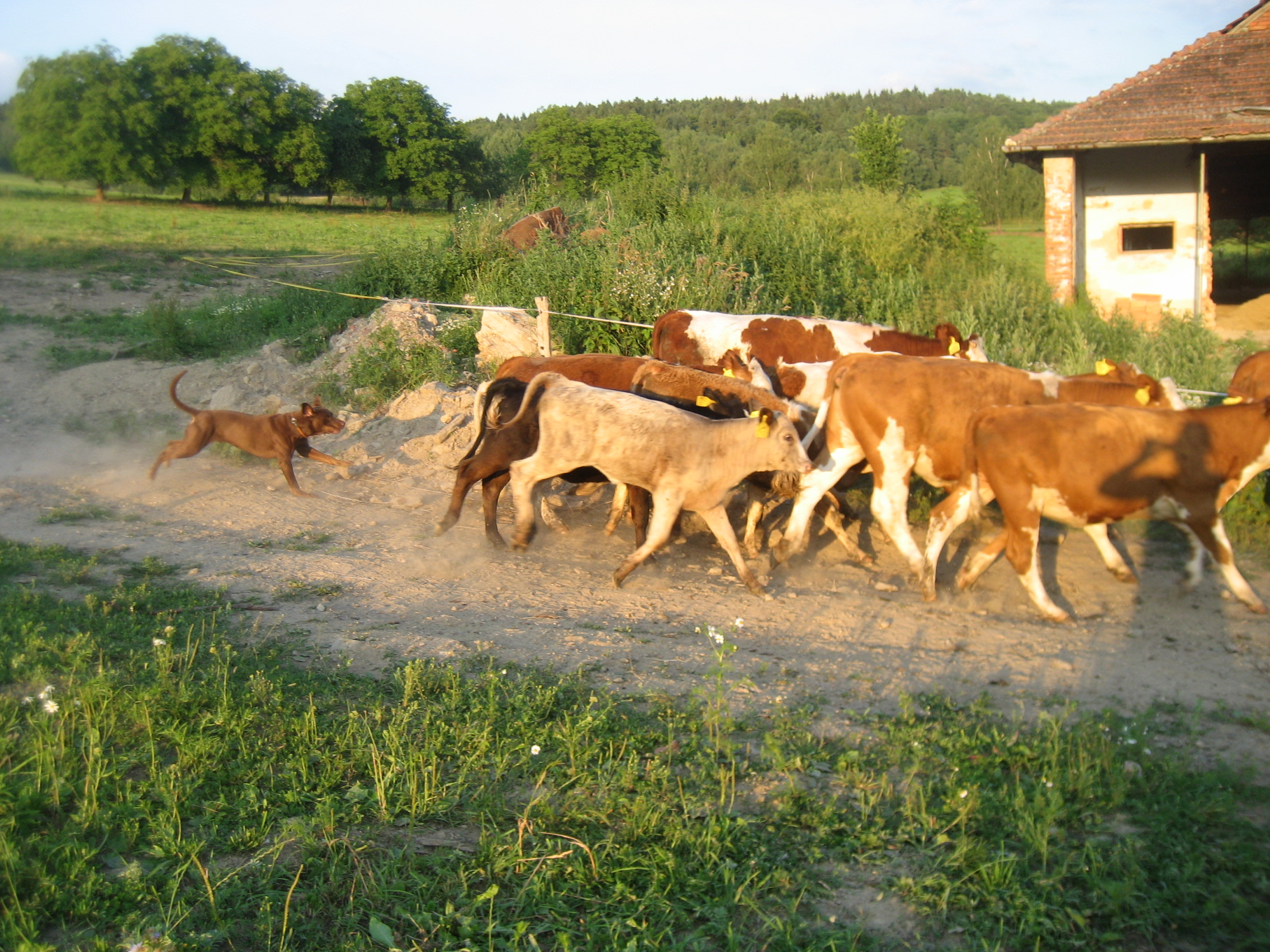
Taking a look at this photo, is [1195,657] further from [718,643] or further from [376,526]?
[376,526]

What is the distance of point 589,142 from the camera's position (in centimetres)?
5769

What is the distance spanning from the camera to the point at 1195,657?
20.0 ft

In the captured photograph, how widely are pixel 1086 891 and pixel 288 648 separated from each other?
4.30m

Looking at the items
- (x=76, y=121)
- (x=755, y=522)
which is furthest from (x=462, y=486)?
(x=76, y=121)

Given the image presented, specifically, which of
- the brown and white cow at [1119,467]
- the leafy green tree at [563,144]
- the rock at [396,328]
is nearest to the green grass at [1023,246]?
the rock at [396,328]

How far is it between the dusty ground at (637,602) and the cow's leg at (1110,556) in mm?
93

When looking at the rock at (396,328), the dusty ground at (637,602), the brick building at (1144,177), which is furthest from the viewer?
the brick building at (1144,177)

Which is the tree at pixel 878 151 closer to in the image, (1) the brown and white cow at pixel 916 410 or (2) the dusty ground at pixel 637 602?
(2) the dusty ground at pixel 637 602

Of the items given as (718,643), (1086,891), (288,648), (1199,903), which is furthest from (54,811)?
(1199,903)

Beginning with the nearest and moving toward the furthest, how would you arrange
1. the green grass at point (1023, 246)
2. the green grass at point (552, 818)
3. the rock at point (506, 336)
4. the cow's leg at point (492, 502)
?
1. the green grass at point (552, 818)
2. the cow's leg at point (492, 502)
3. the rock at point (506, 336)
4. the green grass at point (1023, 246)

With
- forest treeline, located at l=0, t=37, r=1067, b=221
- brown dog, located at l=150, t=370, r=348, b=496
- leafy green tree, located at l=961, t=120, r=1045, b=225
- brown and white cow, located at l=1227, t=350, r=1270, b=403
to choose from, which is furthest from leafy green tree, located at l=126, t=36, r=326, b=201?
leafy green tree, located at l=961, t=120, r=1045, b=225

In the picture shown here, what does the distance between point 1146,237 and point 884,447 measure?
1056 centimetres

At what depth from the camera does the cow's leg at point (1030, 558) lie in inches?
271

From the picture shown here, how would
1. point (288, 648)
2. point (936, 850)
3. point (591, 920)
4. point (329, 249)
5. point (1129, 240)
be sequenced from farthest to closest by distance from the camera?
point (329, 249) → point (1129, 240) → point (288, 648) → point (936, 850) → point (591, 920)
